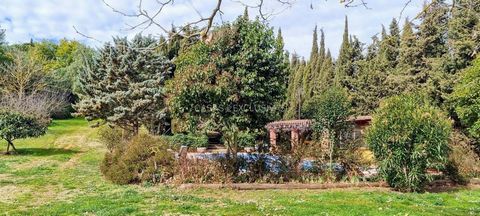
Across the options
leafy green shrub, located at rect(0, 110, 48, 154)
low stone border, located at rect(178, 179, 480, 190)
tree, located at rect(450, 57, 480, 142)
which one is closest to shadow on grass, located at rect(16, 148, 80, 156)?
leafy green shrub, located at rect(0, 110, 48, 154)

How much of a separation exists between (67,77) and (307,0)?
51860 millimetres

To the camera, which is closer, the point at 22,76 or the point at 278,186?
the point at 278,186

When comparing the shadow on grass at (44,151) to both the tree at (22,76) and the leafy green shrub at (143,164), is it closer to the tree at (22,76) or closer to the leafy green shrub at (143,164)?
the leafy green shrub at (143,164)

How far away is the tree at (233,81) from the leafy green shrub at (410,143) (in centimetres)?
399

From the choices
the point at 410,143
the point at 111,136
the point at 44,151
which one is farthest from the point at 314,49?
the point at 410,143

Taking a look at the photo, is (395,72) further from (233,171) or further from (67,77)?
(67,77)

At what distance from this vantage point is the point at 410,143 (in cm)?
1393

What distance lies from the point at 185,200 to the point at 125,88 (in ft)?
58.6

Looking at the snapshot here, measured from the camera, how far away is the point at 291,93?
4762cm

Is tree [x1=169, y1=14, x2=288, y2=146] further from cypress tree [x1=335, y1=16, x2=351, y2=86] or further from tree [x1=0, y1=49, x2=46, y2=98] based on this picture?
tree [x1=0, y1=49, x2=46, y2=98]

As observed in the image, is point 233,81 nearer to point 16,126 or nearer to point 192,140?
point 192,140

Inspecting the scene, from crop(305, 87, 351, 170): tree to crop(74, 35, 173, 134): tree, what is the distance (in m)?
13.3

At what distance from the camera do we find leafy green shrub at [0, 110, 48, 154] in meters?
25.2

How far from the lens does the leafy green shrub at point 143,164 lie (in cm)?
1530
